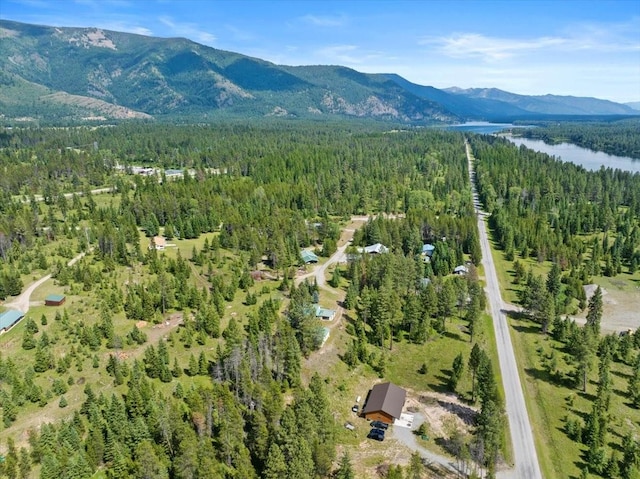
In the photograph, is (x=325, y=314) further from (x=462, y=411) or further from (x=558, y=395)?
(x=558, y=395)

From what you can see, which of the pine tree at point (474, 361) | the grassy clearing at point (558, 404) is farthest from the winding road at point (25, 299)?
the grassy clearing at point (558, 404)

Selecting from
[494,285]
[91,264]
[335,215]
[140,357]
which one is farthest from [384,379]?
[335,215]

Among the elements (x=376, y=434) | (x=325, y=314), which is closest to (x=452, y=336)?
(x=325, y=314)

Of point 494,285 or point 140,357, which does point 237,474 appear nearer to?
point 140,357

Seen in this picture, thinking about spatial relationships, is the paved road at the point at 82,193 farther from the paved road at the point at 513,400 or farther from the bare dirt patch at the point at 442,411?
the bare dirt patch at the point at 442,411

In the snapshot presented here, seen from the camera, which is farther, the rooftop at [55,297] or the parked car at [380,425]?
the rooftop at [55,297]

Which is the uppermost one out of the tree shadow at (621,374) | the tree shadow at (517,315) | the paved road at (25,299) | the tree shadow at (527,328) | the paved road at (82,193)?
the paved road at (82,193)

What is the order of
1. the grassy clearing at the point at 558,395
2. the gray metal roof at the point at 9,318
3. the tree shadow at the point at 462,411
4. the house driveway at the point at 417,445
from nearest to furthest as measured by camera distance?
the house driveway at the point at 417,445 < the grassy clearing at the point at 558,395 < the tree shadow at the point at 462,411 < the gray metal roof at the point at 9,318
